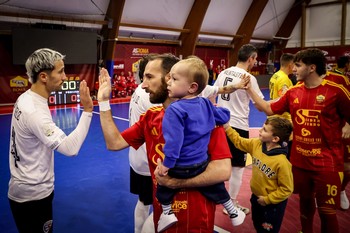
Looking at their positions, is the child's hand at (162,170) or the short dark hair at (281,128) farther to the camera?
the short dark hair at (281,128)

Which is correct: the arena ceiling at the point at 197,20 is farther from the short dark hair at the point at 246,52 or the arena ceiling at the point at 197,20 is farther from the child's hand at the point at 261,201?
the child's hand at the point at 261,201

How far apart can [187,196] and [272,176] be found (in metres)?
1.28

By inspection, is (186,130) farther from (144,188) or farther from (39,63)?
(144,188)

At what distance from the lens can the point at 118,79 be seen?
51.8 ft

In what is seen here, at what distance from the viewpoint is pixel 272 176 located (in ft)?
9.26

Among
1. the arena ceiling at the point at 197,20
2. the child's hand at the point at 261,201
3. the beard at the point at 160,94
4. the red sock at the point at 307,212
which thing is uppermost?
the arena ceiling at the point at 197,20

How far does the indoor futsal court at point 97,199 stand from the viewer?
3.76m

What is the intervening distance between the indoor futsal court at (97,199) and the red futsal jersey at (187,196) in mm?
1956

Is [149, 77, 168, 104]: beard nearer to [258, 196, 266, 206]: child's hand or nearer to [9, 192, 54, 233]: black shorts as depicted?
[9, 192, 54, 233]: black shorts

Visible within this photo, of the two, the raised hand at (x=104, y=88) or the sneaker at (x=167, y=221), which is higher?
the raised hand at (x=104, y=88)

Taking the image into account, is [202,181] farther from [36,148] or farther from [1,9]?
[1,9]

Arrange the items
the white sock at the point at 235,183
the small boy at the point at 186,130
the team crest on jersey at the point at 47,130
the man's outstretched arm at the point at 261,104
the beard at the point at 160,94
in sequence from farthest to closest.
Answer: the white sock at the point at 235,183 < the man's outstretched arm at the point at 261,104 < the team crest on jersey at the point at 47,130 < the beard at the point at 160,94 < the small boy at the point at 186,130

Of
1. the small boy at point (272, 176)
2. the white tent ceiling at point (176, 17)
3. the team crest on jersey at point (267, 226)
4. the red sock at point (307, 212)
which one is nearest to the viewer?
the small boy at point (272, 176)

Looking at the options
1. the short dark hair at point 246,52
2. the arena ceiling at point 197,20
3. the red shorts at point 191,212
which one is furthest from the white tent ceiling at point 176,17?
the red shorts at point 191,212
